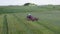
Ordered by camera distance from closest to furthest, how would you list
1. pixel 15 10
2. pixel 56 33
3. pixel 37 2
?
1. pixel 56 33
2. pixel 15 10
3. pixel 37 2

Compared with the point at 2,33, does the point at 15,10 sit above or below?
below

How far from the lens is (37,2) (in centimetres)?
286

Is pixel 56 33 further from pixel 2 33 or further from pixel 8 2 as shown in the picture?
pixel 8 2

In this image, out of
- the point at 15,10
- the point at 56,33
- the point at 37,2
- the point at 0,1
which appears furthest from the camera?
the point at 37,2

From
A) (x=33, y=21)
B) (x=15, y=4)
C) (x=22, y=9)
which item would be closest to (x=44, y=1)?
(x=15, y=4)

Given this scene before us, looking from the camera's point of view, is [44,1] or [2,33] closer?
[2,33]

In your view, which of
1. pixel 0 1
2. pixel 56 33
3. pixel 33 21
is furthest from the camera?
pixel 0 1

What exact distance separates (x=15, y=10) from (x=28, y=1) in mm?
644

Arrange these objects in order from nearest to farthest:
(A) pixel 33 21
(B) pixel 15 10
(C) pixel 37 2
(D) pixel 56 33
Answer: (D) pixel 56 33
(A) pixel 33 21
(B) pixel 15 10
(C) pixel 37 2

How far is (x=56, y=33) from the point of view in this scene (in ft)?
2.42

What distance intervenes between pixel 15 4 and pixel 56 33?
83.8 inches

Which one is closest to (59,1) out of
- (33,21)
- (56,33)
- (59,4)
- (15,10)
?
(59,4)

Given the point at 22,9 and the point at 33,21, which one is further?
the point at 22,9

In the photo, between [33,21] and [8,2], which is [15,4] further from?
[33,21]
